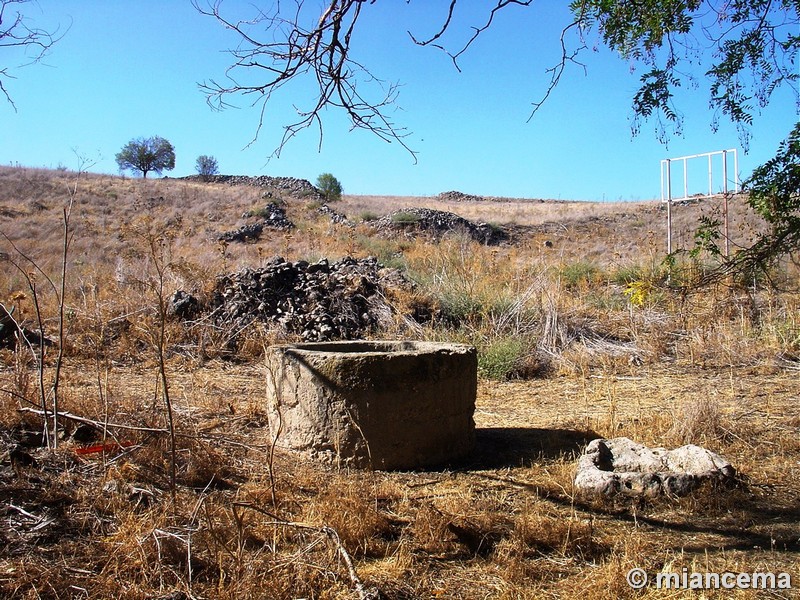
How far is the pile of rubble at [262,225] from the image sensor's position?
2277 cm

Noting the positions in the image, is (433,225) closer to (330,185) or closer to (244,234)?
(244,234)

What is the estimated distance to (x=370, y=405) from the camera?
4.31 metres

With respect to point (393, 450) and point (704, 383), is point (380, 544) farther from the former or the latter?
point (704, 383)

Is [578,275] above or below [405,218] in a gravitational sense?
below

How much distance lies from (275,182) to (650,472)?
3743 cm

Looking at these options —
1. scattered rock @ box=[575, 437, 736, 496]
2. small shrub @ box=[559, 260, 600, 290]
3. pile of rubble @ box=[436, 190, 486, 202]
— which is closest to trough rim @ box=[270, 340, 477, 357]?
scattered rock @ box=[575, 437, 736, 496]

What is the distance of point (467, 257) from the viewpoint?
12055 mm

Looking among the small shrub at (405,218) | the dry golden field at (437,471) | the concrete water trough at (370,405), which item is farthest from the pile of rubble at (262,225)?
the concrete water trough at (370,405)

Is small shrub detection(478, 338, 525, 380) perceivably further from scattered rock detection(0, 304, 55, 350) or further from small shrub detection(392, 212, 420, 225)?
small shrub detection(392, 212, 420, 225)

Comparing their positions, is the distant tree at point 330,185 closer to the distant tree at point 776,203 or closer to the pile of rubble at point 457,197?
the pile of rubble at point 457,197

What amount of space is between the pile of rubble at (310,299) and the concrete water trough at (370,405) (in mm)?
4717

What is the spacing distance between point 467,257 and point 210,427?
758 centimetres

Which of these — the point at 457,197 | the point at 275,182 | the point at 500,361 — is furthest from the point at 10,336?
the point at 457,197

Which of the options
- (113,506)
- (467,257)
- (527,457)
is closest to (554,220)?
(467,257)
